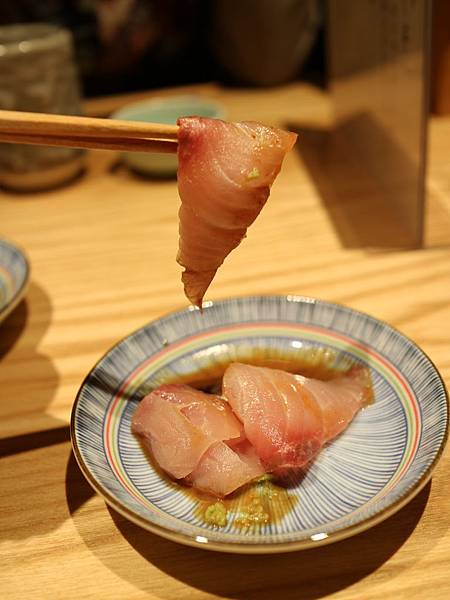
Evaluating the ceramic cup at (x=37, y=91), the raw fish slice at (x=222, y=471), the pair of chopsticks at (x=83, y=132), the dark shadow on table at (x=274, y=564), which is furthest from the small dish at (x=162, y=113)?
the dark shadow on table at (x=274, y=564)

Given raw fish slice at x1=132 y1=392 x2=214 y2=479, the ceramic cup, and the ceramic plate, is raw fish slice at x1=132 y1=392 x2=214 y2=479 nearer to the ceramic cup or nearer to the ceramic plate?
the ceramic plate

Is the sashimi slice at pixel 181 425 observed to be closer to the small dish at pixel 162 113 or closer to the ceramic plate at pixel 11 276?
the ceramic plate at pixel 11 276

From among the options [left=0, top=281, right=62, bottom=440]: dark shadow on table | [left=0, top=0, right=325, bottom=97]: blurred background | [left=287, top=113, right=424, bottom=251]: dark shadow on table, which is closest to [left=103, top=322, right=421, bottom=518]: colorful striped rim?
[left=0, top=281, right=62, bottom=440]: dark shadow on table

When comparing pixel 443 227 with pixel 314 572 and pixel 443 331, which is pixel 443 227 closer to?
pixel 443 331

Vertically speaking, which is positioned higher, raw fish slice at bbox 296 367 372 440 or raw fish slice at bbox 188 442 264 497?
raw fish slice at bbox 188 442 264 497

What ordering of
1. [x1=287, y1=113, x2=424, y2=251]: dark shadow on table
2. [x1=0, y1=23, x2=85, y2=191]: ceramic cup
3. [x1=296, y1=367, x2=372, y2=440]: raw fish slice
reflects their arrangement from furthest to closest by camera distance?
[x1=0, y1=23, x2=85, y2=191]: ceramic cup < [x1=287, y1=113, x2=424, y2=251]: dark shadow on table < [x1=296, y1=367, x2=372, y2=440]: raw fish slice

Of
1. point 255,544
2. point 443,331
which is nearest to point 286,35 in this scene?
point 443,331

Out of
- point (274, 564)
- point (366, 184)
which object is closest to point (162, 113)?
point (366, 184)
